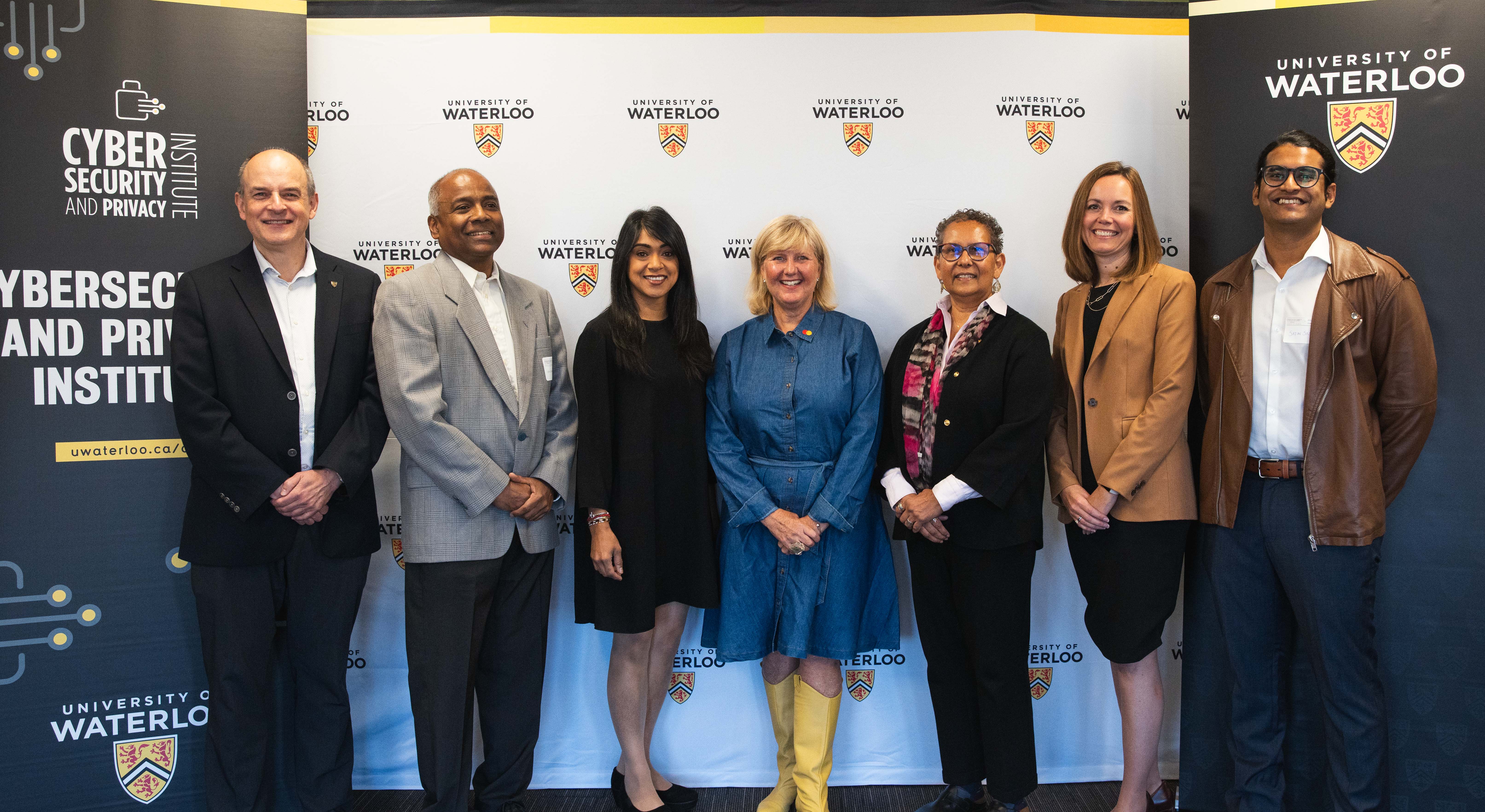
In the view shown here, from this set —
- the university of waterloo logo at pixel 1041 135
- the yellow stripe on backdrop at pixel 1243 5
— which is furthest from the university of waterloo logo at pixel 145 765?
the yellow stripe on backdrop at pixel 1243 5

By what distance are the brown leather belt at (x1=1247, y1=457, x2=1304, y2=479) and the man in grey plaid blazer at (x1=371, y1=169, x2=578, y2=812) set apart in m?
2.05

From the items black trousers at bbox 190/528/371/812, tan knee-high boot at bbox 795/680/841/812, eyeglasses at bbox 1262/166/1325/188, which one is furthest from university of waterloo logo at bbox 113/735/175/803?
eyeglasses at bbox 1262/166/1325/188

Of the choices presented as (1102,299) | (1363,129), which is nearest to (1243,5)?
(1363,129)

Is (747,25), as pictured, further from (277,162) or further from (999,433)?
(999,433)

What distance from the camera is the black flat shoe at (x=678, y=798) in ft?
8.68

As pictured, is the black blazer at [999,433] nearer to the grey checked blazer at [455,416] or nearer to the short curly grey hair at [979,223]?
the short curly grey hair at [979,223]

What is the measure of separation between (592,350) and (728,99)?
3.89 feet

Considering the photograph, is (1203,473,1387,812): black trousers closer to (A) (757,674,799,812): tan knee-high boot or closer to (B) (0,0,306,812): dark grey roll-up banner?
(A) (757,674,799,812): tan knee-high boot

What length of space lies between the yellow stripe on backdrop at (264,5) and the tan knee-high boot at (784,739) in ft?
9.34

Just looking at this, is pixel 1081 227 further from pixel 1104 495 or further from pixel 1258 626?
pixel 1258 626

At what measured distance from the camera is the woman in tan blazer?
222 cm

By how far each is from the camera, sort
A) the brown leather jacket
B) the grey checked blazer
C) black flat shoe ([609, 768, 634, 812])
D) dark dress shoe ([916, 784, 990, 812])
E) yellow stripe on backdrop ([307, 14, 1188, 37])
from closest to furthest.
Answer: the brown leather jacket → the grey checked blazer → dark dress shoe ([916, 784, 990, 812]) → black flat shoe ([609, 768, 634, 812]) → yellow stripe on backdrop ([307, 14, 1188, 37])

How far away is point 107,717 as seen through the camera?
246cm

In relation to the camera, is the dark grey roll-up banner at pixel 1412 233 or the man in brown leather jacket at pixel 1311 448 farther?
the dark grey roll-up banner at pixel 1412 233
